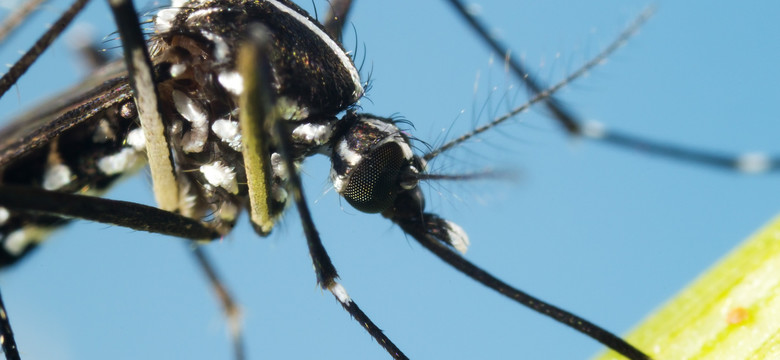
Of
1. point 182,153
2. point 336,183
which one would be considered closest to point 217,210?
point 182,153

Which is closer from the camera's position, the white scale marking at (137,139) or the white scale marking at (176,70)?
the white scale marking at (176,70)

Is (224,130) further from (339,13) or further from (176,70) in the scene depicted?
(339,13)

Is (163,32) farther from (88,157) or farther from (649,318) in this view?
(649,318)

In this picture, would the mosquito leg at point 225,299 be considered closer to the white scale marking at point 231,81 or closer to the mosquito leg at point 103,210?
the mosquito leg at point 103,210

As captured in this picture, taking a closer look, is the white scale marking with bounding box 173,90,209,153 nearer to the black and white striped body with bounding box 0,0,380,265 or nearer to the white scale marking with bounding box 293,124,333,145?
the black and white striped body with bounding box 0,0,380,265

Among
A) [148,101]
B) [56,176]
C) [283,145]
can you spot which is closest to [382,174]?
[283,145]

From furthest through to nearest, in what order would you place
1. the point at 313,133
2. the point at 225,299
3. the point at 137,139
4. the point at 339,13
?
the point at 225,299 → the point at 339,13 → the point at 137,139 → the point at 313,133

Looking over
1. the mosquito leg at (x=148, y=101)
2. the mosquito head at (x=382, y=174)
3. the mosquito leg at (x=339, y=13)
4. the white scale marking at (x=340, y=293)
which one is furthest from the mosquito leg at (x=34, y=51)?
the mosquito leg at (x=339, y=13)
